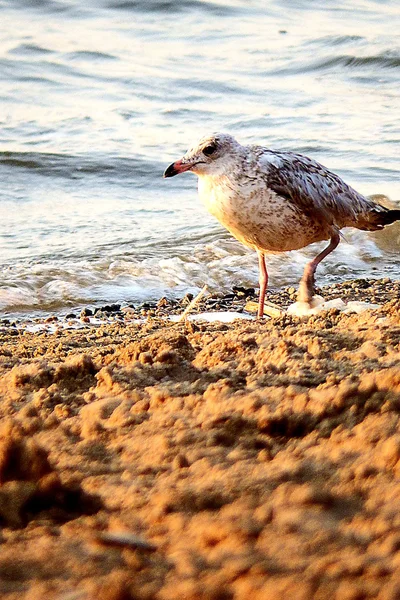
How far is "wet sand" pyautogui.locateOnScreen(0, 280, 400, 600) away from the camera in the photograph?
1.94m

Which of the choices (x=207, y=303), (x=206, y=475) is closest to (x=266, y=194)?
(x=207, y=303)

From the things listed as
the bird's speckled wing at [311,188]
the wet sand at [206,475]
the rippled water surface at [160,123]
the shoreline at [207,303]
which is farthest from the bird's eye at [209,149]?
the wet sand at [206,475]

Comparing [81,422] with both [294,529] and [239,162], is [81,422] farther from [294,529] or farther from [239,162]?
[239,162]

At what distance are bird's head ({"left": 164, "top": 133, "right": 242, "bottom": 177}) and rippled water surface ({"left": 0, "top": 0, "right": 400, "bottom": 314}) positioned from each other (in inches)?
63.4

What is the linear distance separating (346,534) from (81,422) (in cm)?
110

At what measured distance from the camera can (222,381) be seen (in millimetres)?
3141

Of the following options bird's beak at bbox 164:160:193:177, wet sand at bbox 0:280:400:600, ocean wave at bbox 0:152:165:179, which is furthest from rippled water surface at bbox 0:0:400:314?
wet sand at bbox 0:280:400:600

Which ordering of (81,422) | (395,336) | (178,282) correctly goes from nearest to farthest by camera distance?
(81,422) → (395,336) → (178,282)

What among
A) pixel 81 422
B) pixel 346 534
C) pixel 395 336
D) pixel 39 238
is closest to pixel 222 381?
pixel 81 422

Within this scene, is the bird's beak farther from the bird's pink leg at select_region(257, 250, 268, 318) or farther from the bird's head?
the bird's pink leg at select_region(257, 250, 268, 318)

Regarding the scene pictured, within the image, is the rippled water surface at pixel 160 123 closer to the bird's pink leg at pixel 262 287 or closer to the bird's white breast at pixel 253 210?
the bird's pink leg at pixel 262 287

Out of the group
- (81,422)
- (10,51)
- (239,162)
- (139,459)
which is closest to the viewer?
(139,459)

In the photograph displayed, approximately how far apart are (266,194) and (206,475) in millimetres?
4107

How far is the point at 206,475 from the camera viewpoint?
2.40 m
